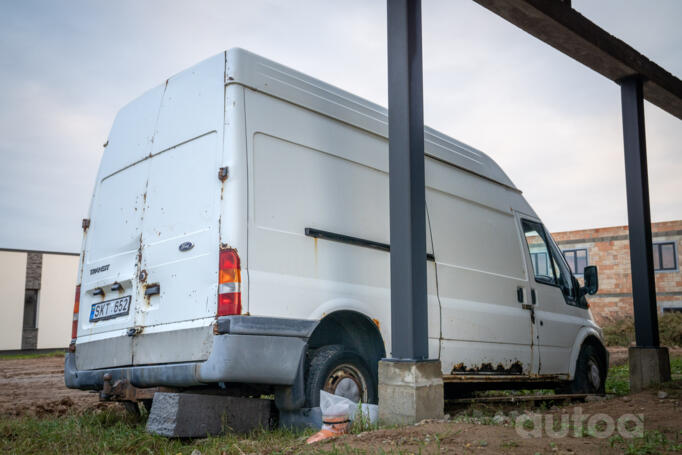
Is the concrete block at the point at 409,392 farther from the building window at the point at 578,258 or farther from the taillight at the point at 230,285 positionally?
the building window at the point at 578,258

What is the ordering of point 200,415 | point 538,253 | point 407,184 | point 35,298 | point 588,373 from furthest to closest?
point 35,298 < point 588,373 < point 538,253 < point 407,184 < point 200,415

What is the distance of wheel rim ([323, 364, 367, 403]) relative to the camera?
445 centimetres

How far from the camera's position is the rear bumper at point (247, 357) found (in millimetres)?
3854

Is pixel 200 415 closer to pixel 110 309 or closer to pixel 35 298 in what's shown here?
→ pixel 110 309

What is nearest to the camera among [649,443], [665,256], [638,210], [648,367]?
[649,443]

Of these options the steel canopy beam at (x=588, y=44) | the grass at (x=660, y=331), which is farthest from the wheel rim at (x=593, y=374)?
the grass at (x=660, y=331)

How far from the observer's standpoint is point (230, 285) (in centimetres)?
394

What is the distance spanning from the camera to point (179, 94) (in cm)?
480

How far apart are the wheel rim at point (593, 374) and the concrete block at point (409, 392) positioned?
3.95 m

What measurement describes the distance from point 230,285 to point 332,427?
44.3 inches

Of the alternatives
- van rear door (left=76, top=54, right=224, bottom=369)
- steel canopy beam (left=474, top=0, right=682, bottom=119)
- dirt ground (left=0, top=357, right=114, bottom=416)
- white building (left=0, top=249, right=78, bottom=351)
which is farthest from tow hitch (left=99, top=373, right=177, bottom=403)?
white building (left=0, top=249, right=78, bottom=351)

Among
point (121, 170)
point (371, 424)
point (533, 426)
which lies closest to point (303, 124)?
point (121, 170)

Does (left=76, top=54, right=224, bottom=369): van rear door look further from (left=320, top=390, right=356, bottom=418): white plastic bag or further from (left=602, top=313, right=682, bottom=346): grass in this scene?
(left=602, top=313, right=682, bottom=346): grass

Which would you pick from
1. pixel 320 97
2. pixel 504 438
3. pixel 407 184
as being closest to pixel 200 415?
pixel 504 438
